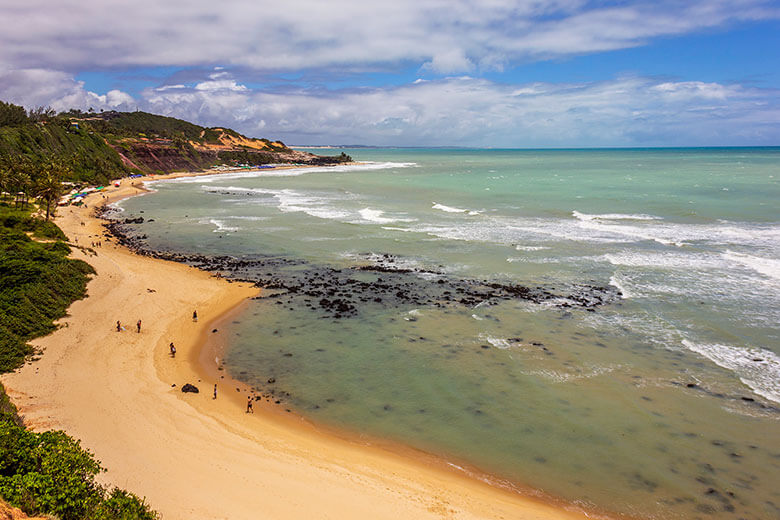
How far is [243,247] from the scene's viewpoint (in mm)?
43000

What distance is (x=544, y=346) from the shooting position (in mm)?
23578

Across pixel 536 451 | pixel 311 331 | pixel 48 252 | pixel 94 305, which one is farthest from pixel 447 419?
pixel 48 252

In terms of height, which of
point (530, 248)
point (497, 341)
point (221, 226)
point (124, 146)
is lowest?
point (497, 341)

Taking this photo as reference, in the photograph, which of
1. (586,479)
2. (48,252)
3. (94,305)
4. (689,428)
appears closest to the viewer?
(586,479)

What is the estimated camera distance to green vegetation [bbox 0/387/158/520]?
32.2 ft

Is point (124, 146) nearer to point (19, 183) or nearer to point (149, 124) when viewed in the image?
point (19, 183)

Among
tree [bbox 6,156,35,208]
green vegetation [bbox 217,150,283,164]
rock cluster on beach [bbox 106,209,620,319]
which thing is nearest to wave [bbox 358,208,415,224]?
rock cluster on beach [bbox 106,209,620,319]

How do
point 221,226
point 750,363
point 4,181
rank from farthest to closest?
1. point 4,181
2. point 221,226
3. point 750,363

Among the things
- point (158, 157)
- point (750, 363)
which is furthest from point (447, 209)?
point (158, 157)

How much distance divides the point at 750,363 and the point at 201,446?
2306 cm

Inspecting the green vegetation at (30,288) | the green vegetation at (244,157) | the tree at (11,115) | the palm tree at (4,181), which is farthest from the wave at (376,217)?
the green vegetation at (244,157)

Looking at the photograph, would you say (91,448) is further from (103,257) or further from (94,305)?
(103,257)

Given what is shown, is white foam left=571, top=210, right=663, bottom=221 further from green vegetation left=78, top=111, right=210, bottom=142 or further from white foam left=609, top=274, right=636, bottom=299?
green vegetation left=78, top=111, right=210, bottom=142

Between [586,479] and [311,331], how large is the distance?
1508 cm
